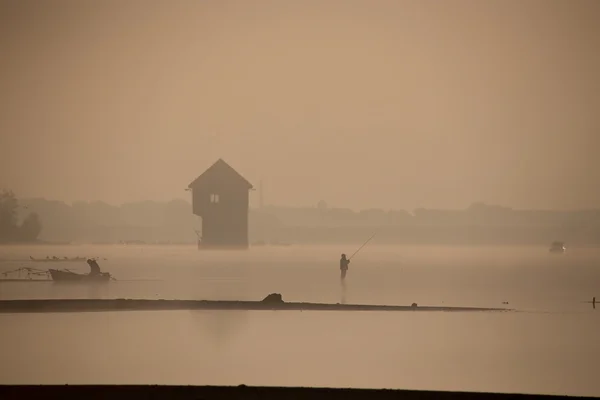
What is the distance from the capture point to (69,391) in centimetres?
927

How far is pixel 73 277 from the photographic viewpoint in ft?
165

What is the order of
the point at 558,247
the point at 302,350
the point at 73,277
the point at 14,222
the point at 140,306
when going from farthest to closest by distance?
the point at 558,247 < the point at 14,222 < the point at 73,277 < the point at 140,306 < the point at 302,350

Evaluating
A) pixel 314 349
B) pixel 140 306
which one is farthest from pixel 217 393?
pixel 140 306

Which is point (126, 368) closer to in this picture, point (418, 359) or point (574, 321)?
point (418, 359)

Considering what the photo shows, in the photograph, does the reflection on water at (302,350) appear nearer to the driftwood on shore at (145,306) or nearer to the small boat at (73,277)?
the driftwood on shore at (145,306)

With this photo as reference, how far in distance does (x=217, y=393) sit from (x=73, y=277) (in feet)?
140

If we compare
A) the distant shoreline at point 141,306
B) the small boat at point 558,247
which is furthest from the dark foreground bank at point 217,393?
the small boat at point 558,247

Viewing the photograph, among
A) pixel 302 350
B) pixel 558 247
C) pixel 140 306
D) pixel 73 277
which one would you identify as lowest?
pixel 302 350

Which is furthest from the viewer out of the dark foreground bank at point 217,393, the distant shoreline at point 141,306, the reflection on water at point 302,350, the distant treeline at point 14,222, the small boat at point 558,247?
the small boat at point 558,247

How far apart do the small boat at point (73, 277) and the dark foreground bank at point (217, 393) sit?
3848 cm

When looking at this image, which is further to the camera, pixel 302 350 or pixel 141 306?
pixel 141 306

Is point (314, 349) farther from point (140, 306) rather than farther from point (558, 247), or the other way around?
point (558, 247)

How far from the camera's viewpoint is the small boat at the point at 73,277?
1884 inches

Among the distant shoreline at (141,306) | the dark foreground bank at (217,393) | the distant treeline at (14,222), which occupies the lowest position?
the dark foreground bank at (217,393)
